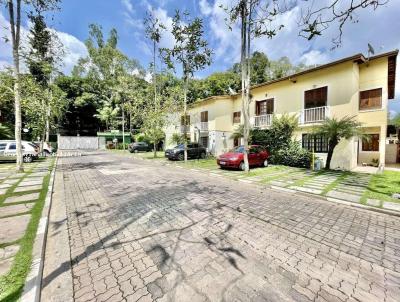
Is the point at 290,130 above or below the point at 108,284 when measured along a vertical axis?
above

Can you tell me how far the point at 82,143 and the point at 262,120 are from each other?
131 ft

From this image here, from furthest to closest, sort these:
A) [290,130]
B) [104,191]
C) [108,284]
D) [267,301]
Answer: [290,130] → [104,191] → [108,284] → [267,301]

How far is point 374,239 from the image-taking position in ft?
13.1

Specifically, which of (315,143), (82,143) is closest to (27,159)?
(315,143)

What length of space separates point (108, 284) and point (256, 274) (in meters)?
2.05

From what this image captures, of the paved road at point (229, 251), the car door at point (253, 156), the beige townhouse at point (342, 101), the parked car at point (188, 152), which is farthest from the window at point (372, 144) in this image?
the parked car at point (188, 152)

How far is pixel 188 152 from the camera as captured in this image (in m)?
19.5

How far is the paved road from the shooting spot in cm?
258

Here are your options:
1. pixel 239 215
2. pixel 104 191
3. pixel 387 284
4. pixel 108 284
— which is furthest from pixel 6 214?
pixel 387 284

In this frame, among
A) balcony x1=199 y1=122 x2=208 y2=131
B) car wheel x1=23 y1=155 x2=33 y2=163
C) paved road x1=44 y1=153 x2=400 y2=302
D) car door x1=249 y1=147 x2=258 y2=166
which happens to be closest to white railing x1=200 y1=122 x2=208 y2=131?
balcony x1=199 y1=122 x2=208 y2=131

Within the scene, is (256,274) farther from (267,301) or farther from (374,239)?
(374,239)

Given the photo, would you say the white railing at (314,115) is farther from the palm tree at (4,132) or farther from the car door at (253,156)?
the palm tree at (4,132)

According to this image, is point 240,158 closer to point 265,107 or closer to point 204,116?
point 265,107

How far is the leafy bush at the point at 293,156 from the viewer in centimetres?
1421
